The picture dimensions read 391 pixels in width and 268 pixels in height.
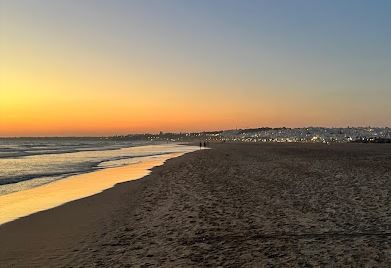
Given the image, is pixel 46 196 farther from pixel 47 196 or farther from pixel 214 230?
pixel 214 230

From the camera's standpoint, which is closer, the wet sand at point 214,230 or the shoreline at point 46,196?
the wet sand at point 214,230

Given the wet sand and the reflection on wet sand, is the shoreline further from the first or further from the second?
the wet sand

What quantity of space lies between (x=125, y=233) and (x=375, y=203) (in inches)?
309

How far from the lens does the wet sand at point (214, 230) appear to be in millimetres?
8125

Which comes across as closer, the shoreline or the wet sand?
the wet sand

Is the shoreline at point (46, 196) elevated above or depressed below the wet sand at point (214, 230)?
below

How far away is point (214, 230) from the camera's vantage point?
10.4 metres

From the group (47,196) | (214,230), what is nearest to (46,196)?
(47,196)

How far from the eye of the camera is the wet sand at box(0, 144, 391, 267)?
812 centimetres

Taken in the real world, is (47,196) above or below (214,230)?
below

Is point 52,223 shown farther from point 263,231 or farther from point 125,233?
point 263,231

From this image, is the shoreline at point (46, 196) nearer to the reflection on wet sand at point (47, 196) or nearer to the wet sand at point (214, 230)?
the reflection on wet sand at point (47, 196)

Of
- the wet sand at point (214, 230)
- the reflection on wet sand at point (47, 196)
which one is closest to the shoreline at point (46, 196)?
the reflection on wet sand at point (47, 196)

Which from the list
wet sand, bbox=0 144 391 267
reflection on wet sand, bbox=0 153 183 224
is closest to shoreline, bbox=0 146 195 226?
reflection on wet sand, bbox=0 153 183 224
